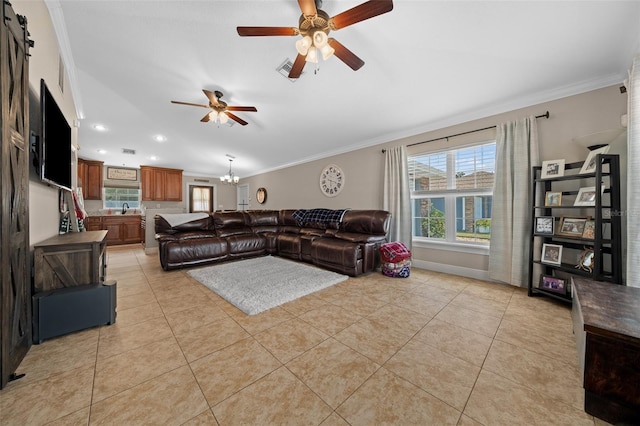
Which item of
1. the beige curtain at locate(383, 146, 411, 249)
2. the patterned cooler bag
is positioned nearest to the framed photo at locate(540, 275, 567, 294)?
the patterned cooler bag

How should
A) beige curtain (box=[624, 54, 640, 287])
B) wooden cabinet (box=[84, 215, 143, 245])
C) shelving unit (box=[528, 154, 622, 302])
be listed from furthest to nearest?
wooden cabinet (box=[84, 215, 143, 245]), shelving unit (box=[528, 154, 622, 302]), beige curtain (box=[624, 54, 640, 287])

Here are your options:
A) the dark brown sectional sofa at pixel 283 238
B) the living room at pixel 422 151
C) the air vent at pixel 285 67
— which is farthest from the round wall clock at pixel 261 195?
the air vent at pixel 285 67

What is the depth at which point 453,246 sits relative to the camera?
3326 millimetres

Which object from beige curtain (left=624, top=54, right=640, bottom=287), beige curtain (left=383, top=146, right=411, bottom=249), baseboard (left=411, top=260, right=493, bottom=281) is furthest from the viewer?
beige curtain (left=383, top=146, right=411, bottom=249)

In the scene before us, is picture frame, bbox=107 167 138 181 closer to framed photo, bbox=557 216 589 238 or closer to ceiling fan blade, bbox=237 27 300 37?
ceiling fan blade, bbox=237 27 300 37

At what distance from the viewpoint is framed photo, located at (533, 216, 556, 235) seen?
2.37 meters

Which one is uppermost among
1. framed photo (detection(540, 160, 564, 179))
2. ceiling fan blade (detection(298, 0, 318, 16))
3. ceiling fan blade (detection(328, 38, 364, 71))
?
ceiling fan blade (detection(298, 0, 318, 16))

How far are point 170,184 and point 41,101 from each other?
6299mm

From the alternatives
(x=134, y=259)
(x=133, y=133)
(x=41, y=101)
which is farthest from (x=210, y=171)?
(x=41, y=101)

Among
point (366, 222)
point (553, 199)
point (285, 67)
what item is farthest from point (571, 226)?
point (285, 67)

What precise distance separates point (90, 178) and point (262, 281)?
6899 mm

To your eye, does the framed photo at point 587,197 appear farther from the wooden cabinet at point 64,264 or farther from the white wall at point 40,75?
the white wall at point 40,75

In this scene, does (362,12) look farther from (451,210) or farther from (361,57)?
(451,210)

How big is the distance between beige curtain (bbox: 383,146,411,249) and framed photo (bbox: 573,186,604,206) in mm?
1875
